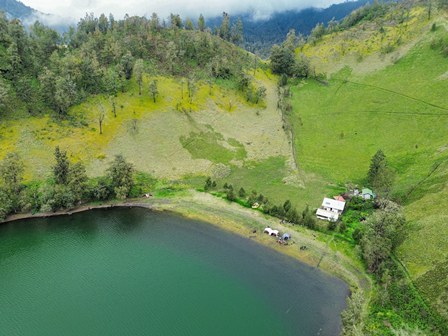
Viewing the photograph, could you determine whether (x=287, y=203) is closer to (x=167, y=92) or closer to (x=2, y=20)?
(x=167, y=92)

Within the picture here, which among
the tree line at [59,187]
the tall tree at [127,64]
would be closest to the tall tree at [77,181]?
the tree line at [59,187]

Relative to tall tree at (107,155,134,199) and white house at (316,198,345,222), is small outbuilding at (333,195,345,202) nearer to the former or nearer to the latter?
white house at (316,198,345,222)

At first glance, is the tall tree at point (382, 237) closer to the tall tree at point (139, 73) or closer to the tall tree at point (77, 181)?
the tall tree at point (77, 181)

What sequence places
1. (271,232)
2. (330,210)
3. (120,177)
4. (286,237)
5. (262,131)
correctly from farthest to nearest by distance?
(262,131) < (120,177) < (330,210) < (271,232) < (286,237)

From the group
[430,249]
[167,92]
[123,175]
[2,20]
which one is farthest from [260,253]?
[2,20]

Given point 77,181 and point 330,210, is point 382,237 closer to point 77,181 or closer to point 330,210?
point 330,210

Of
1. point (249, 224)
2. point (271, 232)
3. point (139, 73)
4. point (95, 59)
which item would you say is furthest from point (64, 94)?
point (271, 232)

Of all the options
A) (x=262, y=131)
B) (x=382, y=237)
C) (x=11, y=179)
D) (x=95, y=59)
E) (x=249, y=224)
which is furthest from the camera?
(x=95, y=59)

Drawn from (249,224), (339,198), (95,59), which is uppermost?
(95,59)
